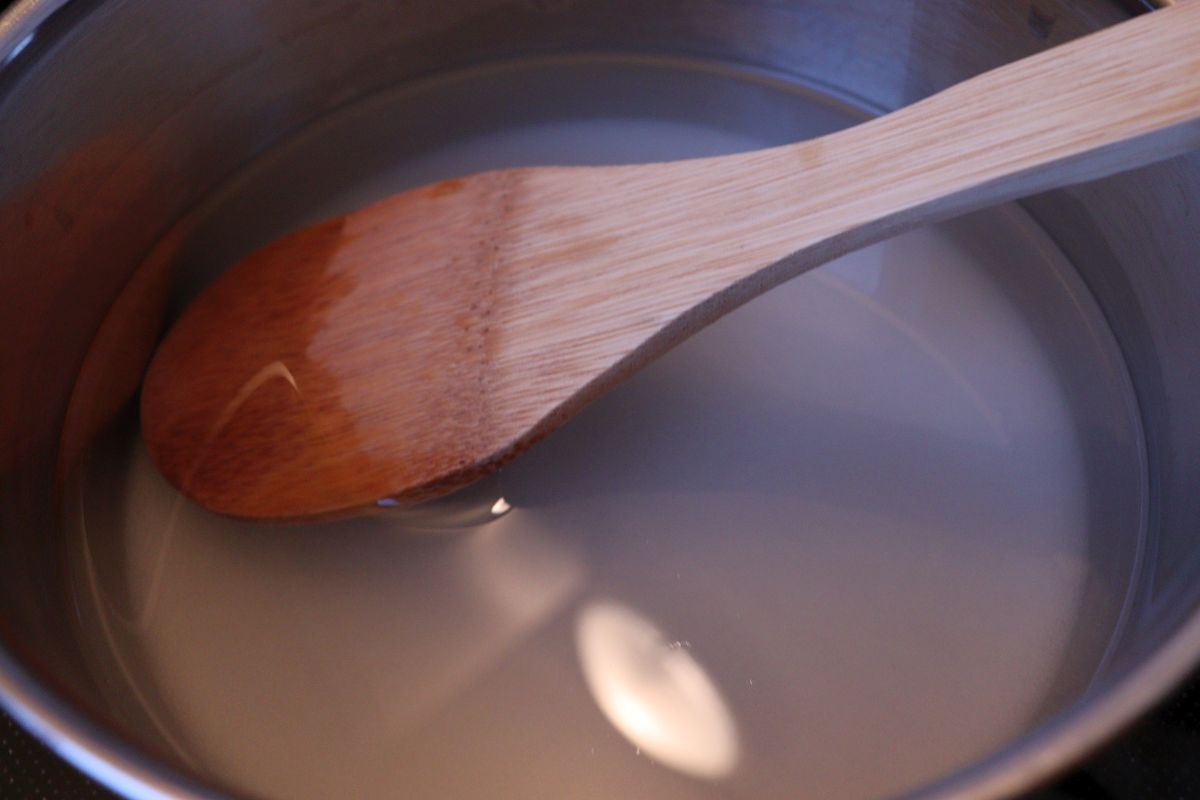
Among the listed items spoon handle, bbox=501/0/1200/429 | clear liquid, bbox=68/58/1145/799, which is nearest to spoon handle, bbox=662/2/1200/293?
spoon handle, bbox=501/0/1200/429

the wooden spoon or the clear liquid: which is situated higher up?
the wooden spoon

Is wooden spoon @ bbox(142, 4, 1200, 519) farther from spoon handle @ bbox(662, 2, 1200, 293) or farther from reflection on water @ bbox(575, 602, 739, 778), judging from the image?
reflection on water @ bbox(575, 602, 739, 778)

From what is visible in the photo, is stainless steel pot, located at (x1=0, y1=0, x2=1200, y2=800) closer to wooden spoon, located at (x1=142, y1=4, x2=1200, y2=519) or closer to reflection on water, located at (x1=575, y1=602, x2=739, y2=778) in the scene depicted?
wooden spoon, located at (x1=142, y1=4, x2=1200, y2=519)

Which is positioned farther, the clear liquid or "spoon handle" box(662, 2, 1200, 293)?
the clear liquid

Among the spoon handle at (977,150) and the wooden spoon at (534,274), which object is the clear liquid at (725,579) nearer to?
the wooden spoon at (534,274)

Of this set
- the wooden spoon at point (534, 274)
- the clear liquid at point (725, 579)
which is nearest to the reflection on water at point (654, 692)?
the clear liquid at point (725, 579)

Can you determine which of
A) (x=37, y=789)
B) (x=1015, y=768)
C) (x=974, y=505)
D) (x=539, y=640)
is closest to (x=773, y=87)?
(x=974, y=505)
